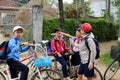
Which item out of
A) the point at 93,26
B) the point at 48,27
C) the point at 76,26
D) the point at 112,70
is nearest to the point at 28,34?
the point at 48,27

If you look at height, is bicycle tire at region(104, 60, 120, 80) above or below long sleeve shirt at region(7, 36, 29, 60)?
below

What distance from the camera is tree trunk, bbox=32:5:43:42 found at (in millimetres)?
15273

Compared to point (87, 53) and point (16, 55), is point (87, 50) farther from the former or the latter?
point (16, 55)

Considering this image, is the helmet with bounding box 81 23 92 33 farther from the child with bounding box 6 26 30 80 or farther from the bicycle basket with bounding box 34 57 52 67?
the child with bounding box 6 26 30 80

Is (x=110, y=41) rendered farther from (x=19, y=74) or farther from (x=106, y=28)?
(x=19, y=74)

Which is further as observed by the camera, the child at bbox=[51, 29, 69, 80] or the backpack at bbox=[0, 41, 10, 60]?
the child at bbox=[51, 29, 69, 80]

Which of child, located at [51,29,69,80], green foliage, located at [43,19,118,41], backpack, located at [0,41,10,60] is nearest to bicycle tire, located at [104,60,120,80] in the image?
child, located at [51,29,69,80]

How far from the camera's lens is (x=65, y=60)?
30.1ft

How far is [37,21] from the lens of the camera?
15.4 m

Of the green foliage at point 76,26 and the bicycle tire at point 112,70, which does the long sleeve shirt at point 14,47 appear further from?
the green foliage at point 76,26

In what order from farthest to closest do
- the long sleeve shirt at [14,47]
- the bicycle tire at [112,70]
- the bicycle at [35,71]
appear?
the bicycle tire at [112,70]
the bicycle at [35,71]
the long sleeve shirt at [14,47]

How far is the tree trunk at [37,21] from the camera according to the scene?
15.3 metres

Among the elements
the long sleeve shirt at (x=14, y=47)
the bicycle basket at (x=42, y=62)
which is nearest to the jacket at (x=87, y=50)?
the bicycle basket at (x=42, y=62)

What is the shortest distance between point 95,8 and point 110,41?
1001 inches
